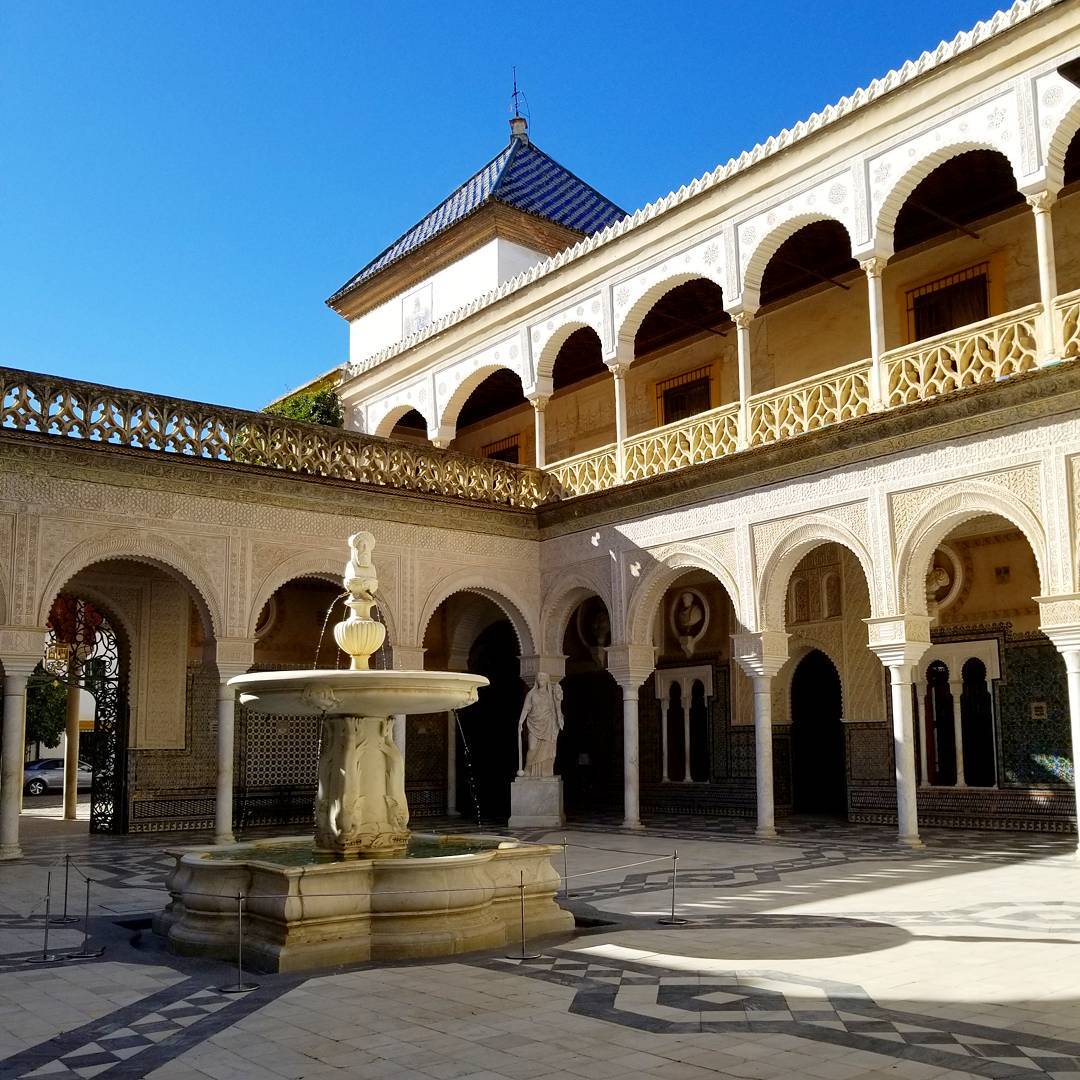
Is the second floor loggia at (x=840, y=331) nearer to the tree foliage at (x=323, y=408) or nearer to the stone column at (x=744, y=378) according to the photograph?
the stone column at (x=744, y=378)

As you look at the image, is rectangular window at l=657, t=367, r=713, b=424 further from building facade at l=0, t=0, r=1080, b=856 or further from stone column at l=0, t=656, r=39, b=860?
stone column at l=0, t=656, r=39, b=860

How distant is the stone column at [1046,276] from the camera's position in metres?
9.83

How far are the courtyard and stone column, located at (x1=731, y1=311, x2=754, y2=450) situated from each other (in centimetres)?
565

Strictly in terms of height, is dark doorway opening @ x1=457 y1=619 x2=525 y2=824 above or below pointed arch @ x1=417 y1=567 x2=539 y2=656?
below

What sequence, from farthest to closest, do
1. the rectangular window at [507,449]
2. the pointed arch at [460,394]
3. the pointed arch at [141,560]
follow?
the rectangular window at [507,449] → the pointed arch at [460,394] → the pointed arch at [141,560]

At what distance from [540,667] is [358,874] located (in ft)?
29.4

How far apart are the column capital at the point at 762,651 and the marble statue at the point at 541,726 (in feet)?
8.76

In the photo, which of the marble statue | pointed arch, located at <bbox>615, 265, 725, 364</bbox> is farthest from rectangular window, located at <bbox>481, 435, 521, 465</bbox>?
the marble statue

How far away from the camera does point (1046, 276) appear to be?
396 inches

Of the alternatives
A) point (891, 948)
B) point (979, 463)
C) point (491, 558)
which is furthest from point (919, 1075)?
point (491, 558)

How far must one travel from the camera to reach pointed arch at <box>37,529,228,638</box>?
11.1 m

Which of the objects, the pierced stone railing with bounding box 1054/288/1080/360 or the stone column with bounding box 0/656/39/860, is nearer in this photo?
the pierced stone railing with bounding box 1054/288/1080/360

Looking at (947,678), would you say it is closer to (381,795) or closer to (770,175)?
(770,175)

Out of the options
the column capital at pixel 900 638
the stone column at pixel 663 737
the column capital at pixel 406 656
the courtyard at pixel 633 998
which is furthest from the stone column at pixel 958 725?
the column capital at pixel 406 656
